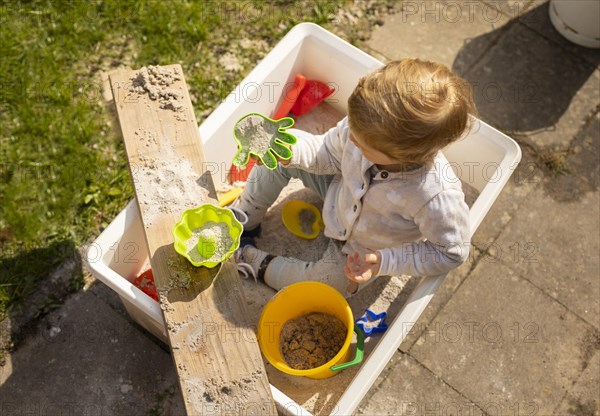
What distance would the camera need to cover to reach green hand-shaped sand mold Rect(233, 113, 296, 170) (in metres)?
1.80

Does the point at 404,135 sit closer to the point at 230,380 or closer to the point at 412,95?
the point at 412,95

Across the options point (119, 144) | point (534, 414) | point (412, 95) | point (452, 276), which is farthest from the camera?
point (119, 144)

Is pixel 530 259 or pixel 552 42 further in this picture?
pixel 552 42

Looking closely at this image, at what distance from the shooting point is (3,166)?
234 centimetres

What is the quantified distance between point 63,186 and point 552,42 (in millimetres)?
1958

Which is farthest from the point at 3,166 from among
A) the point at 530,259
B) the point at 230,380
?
the point at 530,259

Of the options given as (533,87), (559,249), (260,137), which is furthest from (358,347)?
(533,87)

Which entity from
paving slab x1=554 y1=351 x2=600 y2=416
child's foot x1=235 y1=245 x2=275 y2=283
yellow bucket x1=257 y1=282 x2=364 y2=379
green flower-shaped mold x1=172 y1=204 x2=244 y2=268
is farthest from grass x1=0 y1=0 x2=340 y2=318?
paving slab x1=554 y1=351 x2=600 y2=416

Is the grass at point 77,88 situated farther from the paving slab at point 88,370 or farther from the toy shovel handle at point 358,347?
the toy shovel handle at point 358,347

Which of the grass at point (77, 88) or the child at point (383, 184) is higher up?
the child at point (383, 184)

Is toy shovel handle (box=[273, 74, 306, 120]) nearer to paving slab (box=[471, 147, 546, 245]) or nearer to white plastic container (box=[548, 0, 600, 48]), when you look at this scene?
paving slab (box=[471, 147, 546, 245])

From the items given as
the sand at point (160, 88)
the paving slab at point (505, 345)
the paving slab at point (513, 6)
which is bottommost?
the paving slab at point (505, 345)

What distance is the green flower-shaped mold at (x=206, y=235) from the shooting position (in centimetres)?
168

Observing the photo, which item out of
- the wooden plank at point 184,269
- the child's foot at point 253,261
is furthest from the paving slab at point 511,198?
the wooden plank at point 184,269
